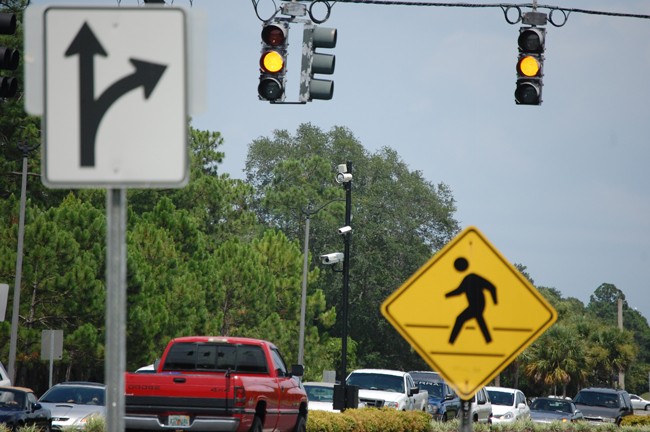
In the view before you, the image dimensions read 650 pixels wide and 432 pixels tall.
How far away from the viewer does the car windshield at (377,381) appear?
121ft

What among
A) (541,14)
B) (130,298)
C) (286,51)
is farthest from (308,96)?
(130,298)

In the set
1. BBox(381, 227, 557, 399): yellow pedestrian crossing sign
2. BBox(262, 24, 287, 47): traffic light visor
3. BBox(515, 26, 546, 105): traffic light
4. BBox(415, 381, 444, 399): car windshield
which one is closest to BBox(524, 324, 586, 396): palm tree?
BBox(415, 381, 444, 399): car windshield

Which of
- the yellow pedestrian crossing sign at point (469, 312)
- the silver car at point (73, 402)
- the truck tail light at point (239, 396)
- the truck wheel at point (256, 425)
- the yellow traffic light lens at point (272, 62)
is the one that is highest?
the yellow traffic light lens at point (272, 62)

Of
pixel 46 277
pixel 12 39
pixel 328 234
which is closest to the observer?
pixel 46 277

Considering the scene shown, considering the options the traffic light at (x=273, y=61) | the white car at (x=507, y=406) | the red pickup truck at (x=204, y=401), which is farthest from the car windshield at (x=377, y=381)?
the traffic light at (x=273, y=61)

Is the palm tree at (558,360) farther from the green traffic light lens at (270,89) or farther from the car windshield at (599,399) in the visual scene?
the green traffic light lens at (270,89)

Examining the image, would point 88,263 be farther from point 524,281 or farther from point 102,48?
point 102,48

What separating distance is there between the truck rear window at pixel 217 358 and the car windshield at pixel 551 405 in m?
22.8

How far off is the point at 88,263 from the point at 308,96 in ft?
104

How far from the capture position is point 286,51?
55.4 ft

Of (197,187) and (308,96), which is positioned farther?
(197,187)

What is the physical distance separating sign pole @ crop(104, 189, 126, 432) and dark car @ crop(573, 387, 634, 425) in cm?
3942

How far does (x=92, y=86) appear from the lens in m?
5.29

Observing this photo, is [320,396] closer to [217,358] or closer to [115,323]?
[217,358]
